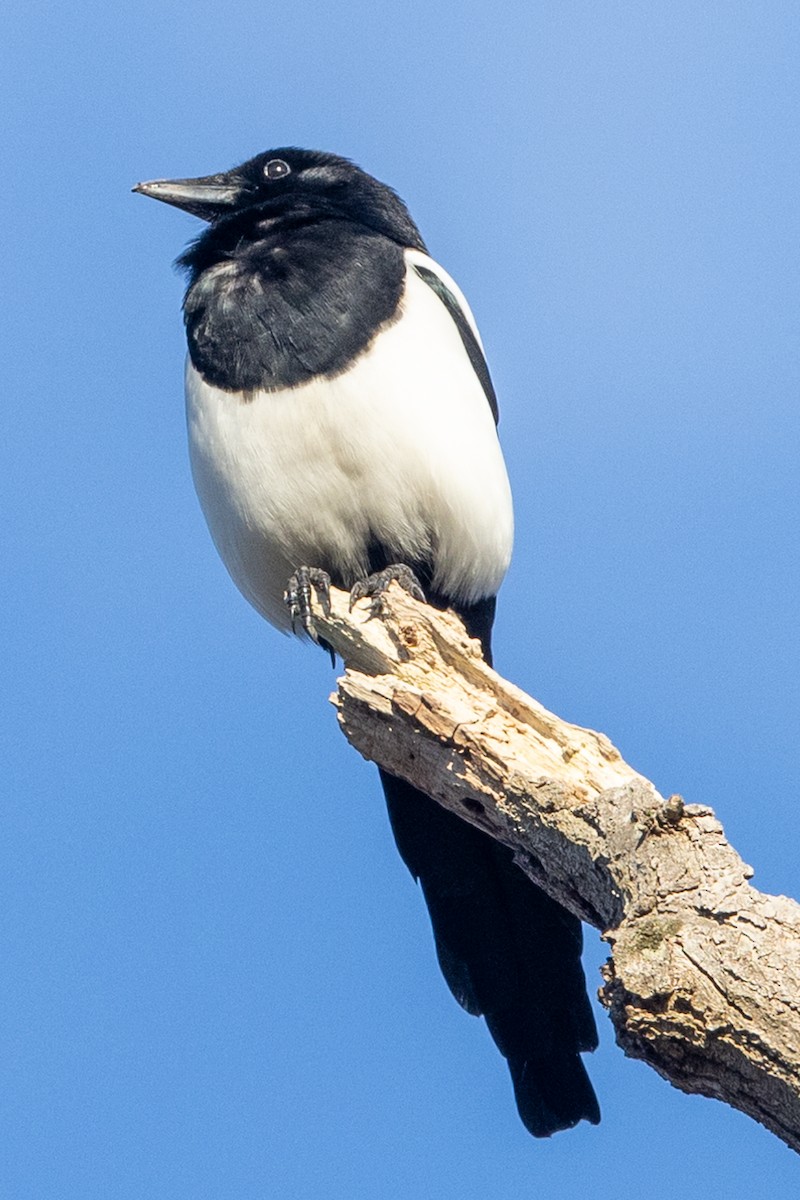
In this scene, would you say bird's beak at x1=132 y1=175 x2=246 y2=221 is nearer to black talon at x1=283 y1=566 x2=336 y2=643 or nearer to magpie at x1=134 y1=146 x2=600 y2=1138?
magpie at x1=134 y1=146 x2=600 y2=1138

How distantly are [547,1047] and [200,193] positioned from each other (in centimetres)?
361

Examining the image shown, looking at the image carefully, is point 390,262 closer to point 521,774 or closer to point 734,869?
point 521,774

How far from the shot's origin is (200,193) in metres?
6.62

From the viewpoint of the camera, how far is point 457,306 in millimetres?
6410

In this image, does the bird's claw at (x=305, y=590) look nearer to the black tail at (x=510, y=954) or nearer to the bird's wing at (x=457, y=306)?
the black tail at (x=510, y=954)

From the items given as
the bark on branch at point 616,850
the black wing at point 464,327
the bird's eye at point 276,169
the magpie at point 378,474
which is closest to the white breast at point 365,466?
the magpie at point 378,474

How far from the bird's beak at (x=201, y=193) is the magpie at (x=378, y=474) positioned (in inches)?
15.5

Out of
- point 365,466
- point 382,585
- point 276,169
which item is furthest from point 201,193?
point 382,585

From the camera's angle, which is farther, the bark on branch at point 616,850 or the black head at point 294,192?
the black head at point 294,192

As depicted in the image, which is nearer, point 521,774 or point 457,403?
point 521,774

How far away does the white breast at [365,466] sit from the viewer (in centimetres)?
571

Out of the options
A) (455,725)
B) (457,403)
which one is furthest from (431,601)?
(455,725)

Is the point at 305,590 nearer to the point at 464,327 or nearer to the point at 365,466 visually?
the point at 365,466

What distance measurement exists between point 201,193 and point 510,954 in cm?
328
